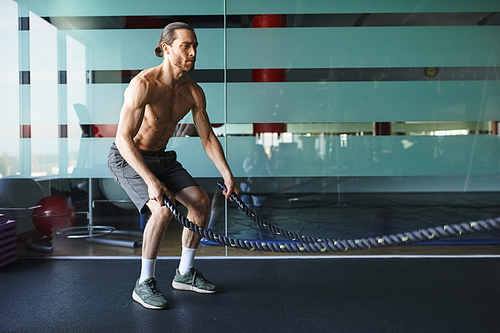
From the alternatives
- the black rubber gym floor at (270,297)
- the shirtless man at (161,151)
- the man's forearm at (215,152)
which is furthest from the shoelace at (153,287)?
the man's forearm at (215,152)

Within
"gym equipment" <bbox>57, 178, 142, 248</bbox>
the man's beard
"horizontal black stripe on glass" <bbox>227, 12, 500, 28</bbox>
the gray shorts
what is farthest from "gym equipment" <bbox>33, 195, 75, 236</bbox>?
"horizontal black stripe on glass" <bbox>227, 12, 500, 28</bbox>

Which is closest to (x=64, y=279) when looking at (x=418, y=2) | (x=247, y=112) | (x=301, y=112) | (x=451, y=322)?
(x=247, y=112)

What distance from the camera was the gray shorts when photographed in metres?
2.26

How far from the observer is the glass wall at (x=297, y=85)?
3225 millimetres

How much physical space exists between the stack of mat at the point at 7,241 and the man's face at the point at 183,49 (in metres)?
1.90

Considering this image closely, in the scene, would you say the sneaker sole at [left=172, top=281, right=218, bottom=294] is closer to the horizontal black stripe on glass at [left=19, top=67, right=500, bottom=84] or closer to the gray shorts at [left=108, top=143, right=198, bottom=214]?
the gray shorts at [left=108, top=143, right=198, bottom=214]

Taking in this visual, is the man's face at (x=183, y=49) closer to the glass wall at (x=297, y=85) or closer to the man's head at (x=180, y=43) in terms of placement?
the man's head at (x=180, y=43)

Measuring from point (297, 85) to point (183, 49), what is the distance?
1307 mm

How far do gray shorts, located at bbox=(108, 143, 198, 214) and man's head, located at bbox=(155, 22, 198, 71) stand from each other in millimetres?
550

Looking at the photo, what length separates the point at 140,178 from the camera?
7.39 ft

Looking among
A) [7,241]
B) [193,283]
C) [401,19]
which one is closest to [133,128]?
[193,283]

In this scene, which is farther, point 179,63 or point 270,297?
point 270,297

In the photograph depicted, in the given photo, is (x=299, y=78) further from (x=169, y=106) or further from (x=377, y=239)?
(x=377, y=239)

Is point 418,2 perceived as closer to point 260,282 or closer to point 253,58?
point 253,58
